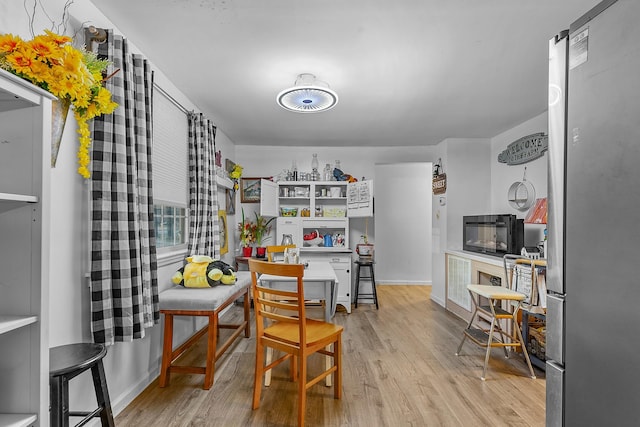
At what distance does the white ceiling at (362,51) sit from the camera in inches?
77.0

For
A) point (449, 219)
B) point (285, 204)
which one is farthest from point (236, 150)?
point (449, 219)

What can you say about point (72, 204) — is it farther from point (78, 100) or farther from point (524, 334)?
point (524, 334)

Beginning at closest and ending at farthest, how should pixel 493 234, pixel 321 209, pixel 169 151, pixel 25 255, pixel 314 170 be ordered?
pixel 25 255, pixel 169 151, pixel 493 234, pixel 314 170, pixel 321 209

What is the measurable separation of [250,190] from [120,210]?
11.9ft

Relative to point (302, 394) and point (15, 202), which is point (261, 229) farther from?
point (15, 202)

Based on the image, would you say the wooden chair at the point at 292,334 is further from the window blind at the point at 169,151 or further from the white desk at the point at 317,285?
the window blind at the point at 169,151

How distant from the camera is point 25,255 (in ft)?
3.90

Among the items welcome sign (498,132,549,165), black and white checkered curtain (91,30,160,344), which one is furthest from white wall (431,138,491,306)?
black and white checkered curtain (91,30,160,344)

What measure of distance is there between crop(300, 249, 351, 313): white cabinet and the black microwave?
5.29ft

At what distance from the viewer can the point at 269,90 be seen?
3.20 m

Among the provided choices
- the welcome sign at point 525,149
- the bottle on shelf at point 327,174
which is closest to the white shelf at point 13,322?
the welcome sign at point 525,149

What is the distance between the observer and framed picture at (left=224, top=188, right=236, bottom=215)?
5.00 metres

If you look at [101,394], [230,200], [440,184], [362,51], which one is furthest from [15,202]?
[440,184]

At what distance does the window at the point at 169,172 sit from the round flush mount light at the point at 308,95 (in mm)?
1013
